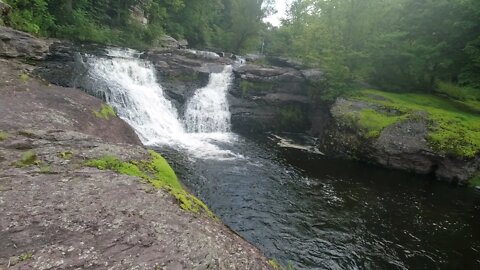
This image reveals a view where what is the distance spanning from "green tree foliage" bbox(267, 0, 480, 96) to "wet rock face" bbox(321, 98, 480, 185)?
225 inches

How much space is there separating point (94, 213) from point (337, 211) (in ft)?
35.3

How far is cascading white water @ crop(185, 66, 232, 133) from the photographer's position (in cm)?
2644

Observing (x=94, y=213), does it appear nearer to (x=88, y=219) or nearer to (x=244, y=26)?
(x=88, y=219)

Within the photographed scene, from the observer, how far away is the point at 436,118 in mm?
22938

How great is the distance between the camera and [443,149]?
2069 centimetres

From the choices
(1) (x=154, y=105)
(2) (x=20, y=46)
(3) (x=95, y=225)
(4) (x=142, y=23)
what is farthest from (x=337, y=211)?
(4) (x=142, y=23)

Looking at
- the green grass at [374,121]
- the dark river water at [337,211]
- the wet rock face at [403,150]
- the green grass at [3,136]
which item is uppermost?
the green grass at [374,121]

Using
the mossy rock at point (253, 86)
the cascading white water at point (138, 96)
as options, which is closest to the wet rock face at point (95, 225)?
the cascading white water at point (138, 96)

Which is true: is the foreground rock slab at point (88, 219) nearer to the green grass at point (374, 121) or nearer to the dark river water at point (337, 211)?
the dark river water at point (337, 211)

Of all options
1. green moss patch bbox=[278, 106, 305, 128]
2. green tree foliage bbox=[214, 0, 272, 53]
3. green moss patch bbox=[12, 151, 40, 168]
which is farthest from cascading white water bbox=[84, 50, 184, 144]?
green tree foliage bbox=[214, 0, 272, 53]

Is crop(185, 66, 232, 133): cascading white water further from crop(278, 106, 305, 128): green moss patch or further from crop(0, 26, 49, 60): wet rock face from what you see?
crop(0, 26, 49, 60): wet rock face

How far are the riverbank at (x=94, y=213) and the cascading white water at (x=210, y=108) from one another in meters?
15.3

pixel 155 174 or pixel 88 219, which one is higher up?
pixel 155 174

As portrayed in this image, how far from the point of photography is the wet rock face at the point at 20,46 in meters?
18.8
